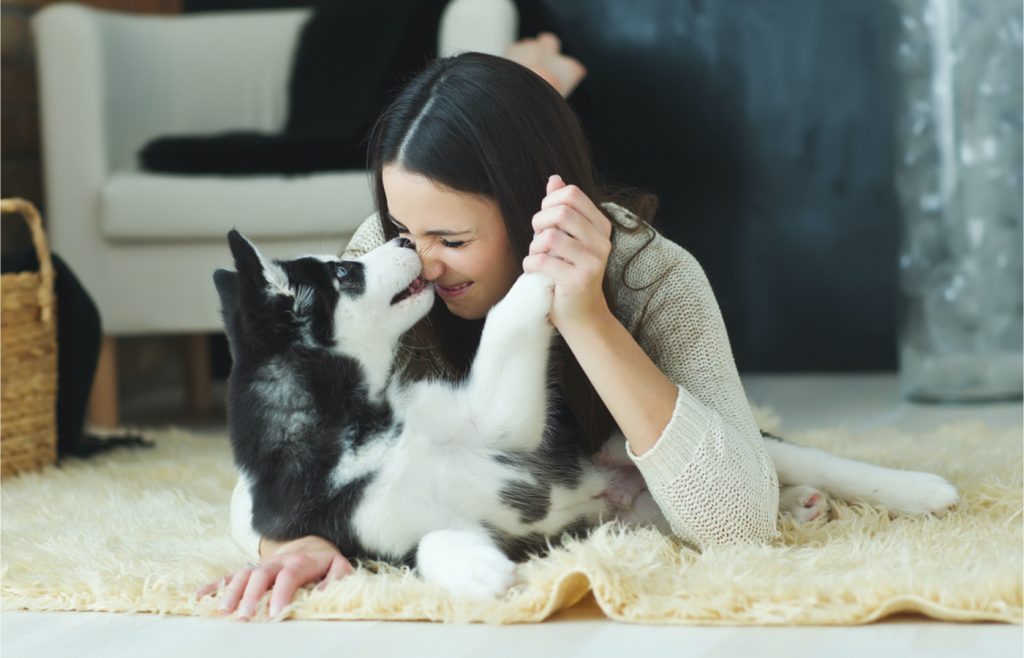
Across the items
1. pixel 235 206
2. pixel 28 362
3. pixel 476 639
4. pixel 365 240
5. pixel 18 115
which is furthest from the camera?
pixel 18 115

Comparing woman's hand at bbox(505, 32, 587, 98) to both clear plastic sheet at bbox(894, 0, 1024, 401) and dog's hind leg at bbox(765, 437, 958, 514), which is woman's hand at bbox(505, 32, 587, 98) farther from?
dog's hind leg at bbox(765, 437, 958, 514)

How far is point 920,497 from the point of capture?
5.55ft

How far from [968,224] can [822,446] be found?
1013 millimetres

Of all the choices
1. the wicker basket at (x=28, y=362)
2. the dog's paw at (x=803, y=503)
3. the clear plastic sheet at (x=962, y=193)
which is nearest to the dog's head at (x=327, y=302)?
the dog's paw at (x=803, y=503)

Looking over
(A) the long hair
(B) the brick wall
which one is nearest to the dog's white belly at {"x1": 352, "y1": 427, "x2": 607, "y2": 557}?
(A) the long hair

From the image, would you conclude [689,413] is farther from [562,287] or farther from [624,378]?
[562,287]

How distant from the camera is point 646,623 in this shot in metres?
1.28

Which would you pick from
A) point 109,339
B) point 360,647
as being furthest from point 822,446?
point 109,339

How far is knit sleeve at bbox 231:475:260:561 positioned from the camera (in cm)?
154

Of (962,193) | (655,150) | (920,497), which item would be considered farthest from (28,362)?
(962,193)

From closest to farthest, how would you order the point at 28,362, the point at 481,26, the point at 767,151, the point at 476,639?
1. the point at 476,639
2. the point at 28,362
3. the point at 481,26
4. the point at 767,151

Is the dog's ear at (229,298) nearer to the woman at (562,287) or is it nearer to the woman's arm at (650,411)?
the woman at (562,287)

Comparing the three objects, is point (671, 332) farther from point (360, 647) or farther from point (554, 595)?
point (360, 647)

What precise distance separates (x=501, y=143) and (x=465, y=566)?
21.7 inches
